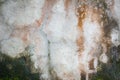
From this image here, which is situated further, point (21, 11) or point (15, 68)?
point (15, 68)

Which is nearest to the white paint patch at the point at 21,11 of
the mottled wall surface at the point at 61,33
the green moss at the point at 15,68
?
the mottled wall surface at the point at 61,33

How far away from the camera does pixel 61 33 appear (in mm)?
5324

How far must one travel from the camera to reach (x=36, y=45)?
5359mm

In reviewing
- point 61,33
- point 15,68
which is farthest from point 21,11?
point 15,68

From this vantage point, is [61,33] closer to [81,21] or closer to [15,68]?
[81,21]

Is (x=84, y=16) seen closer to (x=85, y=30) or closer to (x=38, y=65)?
(x=85, y=30)

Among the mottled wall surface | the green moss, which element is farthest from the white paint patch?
the green moss

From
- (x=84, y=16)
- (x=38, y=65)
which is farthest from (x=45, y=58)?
(x=84, y=16)

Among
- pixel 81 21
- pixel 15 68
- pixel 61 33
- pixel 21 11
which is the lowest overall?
pixel 15 68

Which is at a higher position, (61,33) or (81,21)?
(81,21)

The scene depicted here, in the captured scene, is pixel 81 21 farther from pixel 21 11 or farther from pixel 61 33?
pixel 21 11

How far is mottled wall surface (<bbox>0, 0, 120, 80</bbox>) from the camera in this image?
5.28 m

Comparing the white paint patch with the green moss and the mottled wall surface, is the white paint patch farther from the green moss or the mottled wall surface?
the green moss

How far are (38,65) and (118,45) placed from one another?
142cm
